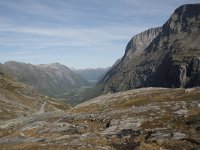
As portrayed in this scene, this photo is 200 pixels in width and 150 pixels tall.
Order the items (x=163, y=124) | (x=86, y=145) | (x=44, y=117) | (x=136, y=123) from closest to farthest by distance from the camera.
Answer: (x=86, y=145) < (x=163, y=124) < (x=136, y=123) < (x=44, y=117)

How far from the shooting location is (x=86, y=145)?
43.5m

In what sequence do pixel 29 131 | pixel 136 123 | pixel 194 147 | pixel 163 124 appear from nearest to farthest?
pixel 194 147
pixel 163 124
pixel 136 123
pixel 29 131

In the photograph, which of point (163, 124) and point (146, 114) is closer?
point (163, 124)

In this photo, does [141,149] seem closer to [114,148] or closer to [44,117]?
[114,148]

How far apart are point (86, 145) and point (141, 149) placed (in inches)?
312

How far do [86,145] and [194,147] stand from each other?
13.8m

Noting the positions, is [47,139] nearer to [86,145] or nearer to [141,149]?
[86,145]

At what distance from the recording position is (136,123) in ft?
169

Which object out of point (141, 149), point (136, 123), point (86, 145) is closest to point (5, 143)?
point (86, 145)

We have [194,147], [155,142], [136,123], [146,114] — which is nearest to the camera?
[194,147]

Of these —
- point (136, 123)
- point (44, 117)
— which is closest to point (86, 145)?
point (136, 123)

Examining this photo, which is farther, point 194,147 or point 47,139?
point 47,139

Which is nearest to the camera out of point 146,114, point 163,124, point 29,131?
point 163,124

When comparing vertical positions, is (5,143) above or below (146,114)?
below
